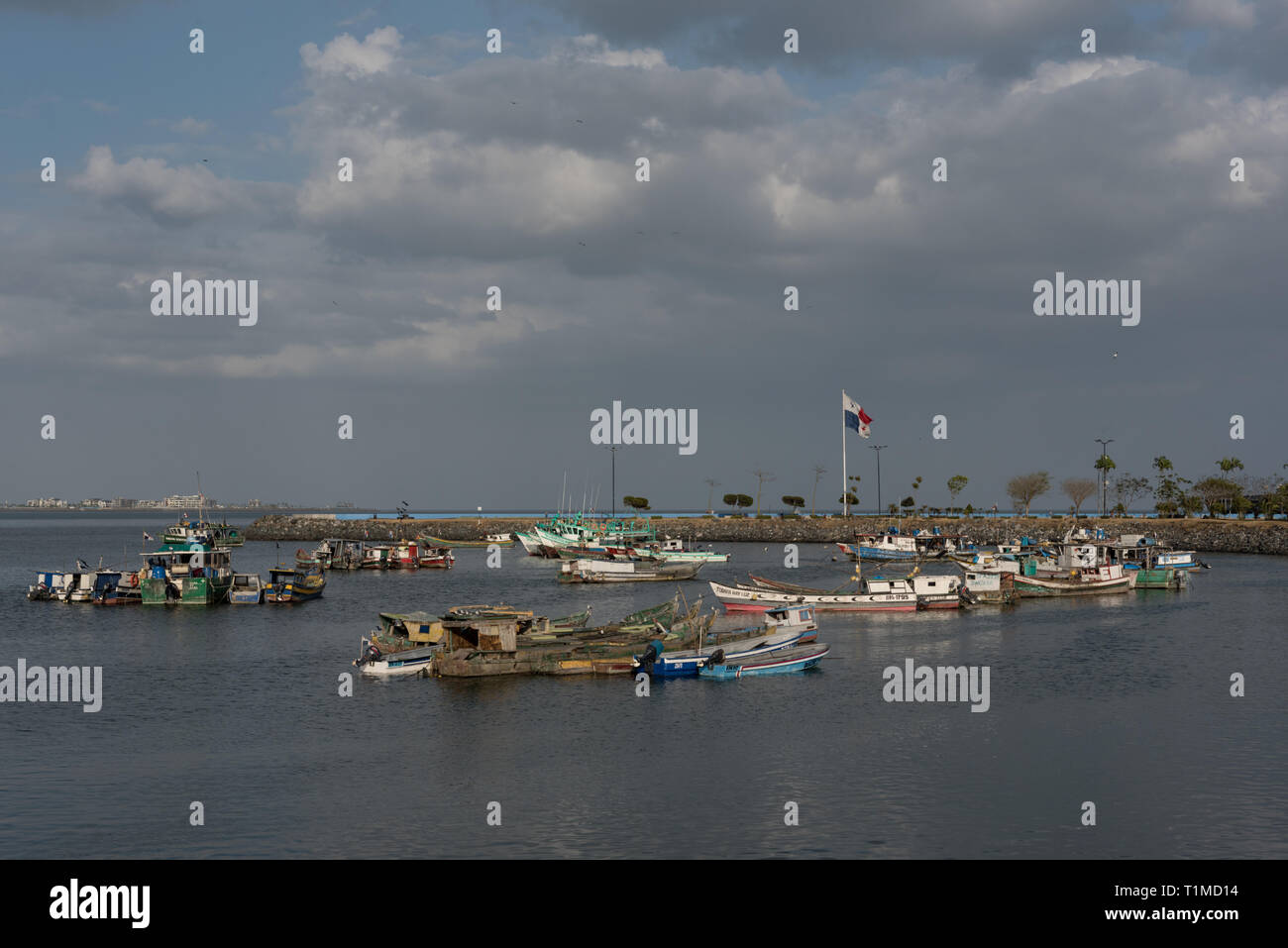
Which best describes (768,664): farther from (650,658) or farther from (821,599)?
(821,599)

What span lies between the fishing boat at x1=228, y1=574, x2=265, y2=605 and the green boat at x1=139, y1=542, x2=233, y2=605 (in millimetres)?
584

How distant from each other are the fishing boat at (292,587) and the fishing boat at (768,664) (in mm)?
48285

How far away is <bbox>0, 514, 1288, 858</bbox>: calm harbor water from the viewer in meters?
27.1

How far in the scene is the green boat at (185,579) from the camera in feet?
272

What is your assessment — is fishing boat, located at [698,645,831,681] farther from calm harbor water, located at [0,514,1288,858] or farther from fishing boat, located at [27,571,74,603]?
fishing boat, located at [27,571,74,603]

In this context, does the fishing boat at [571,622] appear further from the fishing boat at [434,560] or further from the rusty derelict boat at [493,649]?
the fishing boat at [434,560]

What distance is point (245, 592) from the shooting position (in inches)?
3366

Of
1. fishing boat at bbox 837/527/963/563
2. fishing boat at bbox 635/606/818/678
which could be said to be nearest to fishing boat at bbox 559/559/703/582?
fishing boat at bbox 837/527/963/563

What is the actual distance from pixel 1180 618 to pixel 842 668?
35.0m

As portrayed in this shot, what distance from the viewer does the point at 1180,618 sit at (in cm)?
7462

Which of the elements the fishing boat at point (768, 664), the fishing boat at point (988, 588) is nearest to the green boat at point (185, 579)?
the fishing boat at point (768, 664)

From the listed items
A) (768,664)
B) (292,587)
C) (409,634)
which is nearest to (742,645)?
(768,664)
